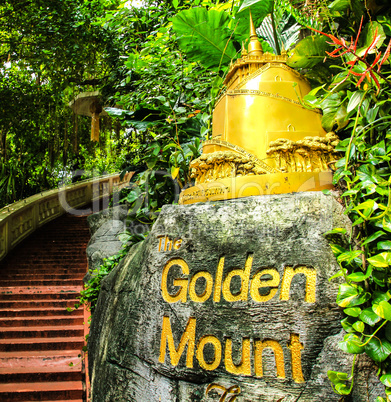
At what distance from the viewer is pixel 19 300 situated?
5.73 metres

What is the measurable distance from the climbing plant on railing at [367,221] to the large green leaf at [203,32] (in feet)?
4.40

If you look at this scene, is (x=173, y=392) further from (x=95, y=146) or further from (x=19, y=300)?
(x=95, y=146)

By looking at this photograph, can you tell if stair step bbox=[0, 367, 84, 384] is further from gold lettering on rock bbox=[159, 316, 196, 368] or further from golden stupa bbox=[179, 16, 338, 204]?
golden stupa bbox=[179, 16, 338, 204]

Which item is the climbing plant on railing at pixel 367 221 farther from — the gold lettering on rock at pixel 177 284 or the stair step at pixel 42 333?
the stair step at pixel 42 333

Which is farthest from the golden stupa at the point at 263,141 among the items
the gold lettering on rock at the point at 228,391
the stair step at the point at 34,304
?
the stair step at the point at 34,304

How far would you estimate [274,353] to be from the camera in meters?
1.54

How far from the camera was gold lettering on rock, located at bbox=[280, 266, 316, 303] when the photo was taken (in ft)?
5.07

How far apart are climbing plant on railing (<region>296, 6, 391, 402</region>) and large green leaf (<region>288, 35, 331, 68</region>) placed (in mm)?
243

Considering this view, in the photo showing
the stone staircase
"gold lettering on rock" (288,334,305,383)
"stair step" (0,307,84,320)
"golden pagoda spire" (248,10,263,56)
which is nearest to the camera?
"gold lettering on rock" (288,334,305,383)

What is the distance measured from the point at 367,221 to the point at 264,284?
491mm

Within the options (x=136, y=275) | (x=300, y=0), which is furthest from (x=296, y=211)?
(x=300, y=0)

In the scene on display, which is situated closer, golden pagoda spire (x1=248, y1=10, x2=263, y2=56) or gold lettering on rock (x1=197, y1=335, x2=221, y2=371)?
gold lettering on rock (x1=197, y1=335, x2=221, y2=371)

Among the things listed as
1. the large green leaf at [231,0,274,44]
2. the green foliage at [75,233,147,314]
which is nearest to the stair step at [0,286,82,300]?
the green foliage at [75,233,147,314]

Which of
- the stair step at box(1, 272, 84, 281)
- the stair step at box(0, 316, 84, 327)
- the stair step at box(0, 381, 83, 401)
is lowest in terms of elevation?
the stair step at box(0, 381, 83, 401)
